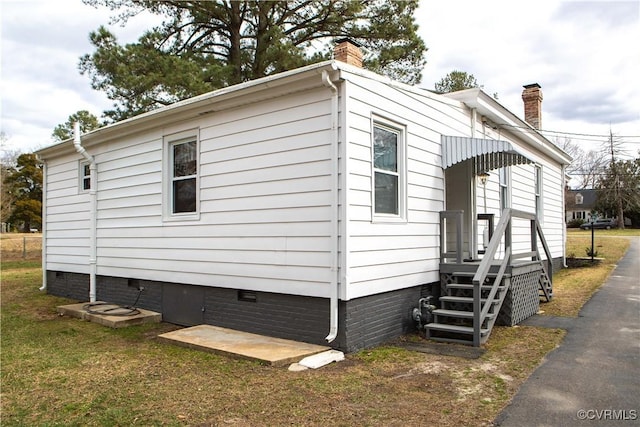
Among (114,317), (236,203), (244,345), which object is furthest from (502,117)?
(114,317)

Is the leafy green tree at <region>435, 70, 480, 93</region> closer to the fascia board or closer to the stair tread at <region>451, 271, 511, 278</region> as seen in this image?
the stair tread at <region>451, 271, 511, 278</region>

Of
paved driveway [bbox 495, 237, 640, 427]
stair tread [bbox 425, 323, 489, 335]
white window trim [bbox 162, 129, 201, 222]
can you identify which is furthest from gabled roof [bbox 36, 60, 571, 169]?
paved driveway [bbox 495, 237, 640, 427]

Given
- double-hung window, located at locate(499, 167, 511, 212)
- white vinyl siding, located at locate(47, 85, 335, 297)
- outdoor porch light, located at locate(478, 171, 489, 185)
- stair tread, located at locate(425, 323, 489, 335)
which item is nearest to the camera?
white vinyl siding, located at locate(47, 85, 335, 297)

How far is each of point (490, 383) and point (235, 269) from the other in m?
3.50

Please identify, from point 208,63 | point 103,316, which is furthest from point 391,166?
point 208,63

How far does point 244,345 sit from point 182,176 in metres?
3.13

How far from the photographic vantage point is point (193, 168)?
23.4ft

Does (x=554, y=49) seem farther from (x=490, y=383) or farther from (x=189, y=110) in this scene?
(x=490, y=383)

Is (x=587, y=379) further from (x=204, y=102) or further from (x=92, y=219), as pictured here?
(x=92, y=219)

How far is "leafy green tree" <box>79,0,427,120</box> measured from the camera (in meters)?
13.2

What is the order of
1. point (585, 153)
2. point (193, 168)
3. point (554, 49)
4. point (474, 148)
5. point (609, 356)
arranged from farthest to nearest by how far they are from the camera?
point (585, 153) < point (554, 49) < point (193, 168) < point (474, 148) < point (609, 356)

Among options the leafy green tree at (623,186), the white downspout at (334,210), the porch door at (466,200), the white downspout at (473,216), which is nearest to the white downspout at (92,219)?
the white downspout at (334,210)

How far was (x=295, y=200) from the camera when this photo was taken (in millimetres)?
5582

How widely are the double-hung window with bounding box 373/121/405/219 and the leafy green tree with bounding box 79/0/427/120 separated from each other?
27.5 ft
